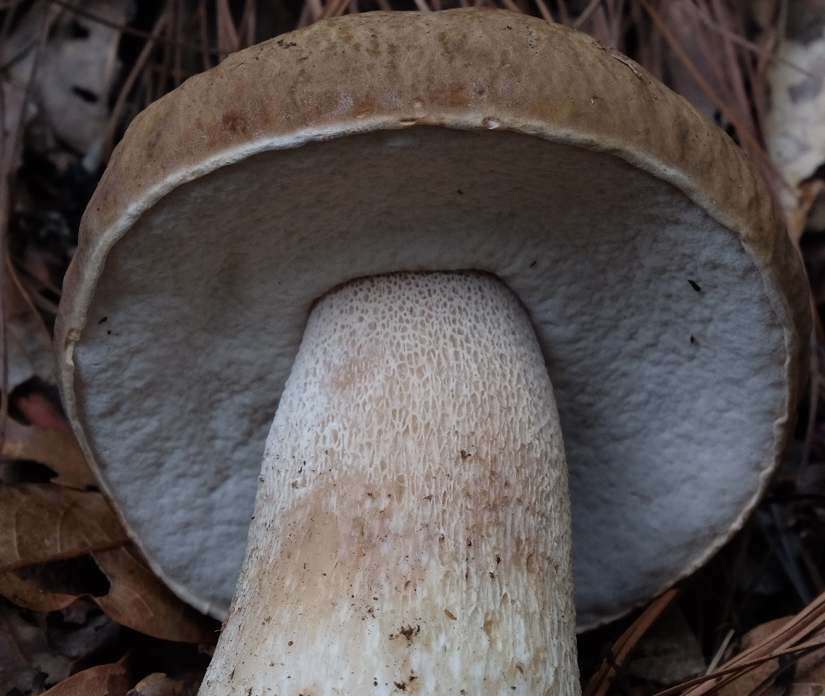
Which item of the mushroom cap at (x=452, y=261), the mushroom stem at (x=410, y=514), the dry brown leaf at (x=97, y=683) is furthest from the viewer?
the dry brown leaf at (x=97, y=683)

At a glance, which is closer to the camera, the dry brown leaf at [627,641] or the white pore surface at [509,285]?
the white pore surface at [509,285]

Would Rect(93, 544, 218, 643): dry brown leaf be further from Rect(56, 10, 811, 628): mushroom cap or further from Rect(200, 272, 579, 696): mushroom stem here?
Rect(200, 272, 579, 696): mushroom stem

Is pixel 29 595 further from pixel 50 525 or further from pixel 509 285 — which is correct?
pixel 509 285

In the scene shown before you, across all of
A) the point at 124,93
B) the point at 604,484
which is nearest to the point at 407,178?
the point at 604,484

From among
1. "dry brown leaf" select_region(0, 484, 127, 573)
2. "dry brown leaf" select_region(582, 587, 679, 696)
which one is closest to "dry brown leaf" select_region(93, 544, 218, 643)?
"dry brown leaf" select_region(0, 484, 127, 573)

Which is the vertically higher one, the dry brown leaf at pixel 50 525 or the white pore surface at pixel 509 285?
the white pore surface at pixel 509 285

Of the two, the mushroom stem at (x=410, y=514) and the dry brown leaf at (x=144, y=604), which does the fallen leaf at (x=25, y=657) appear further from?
the mushroom stem at (x=410, y=514)

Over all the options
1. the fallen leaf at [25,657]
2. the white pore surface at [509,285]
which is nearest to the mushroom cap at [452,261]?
the white pore surface at [509,285]

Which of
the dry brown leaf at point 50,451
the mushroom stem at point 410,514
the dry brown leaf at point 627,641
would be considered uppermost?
the mushroom stem at point 410,514
